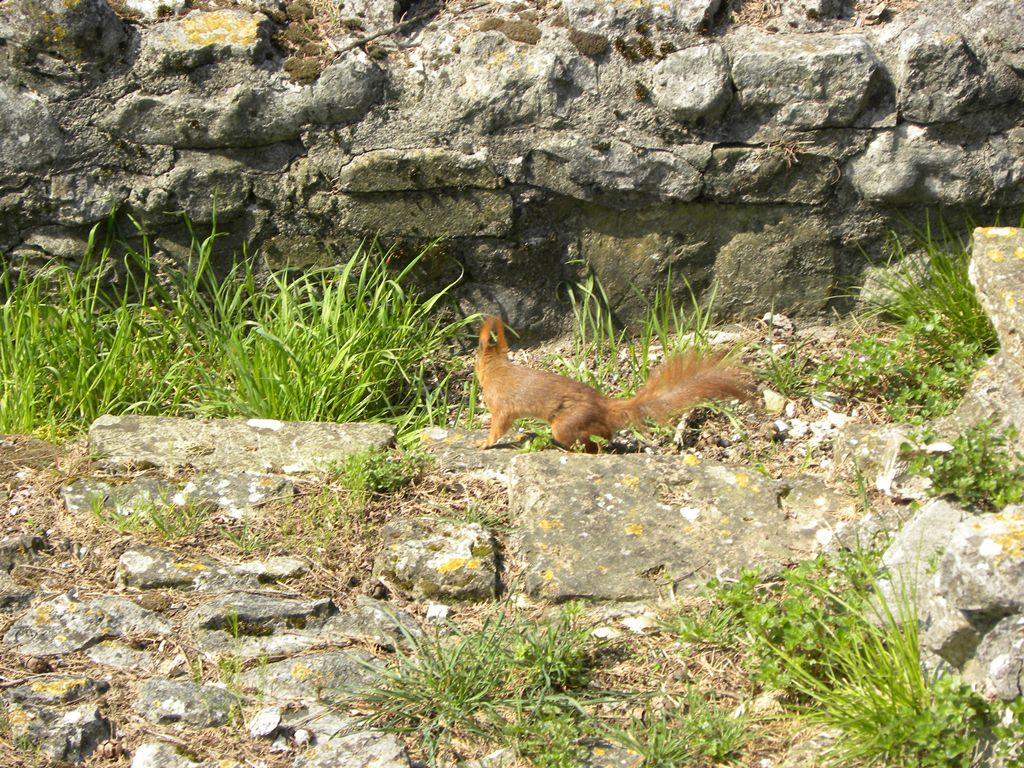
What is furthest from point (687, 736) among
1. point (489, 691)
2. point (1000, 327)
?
point (1000, 327)

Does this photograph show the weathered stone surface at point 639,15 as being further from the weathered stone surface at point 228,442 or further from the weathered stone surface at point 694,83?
the weathered stone surface at point 228,442

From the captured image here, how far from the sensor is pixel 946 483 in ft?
9.59

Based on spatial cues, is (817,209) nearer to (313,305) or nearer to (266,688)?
(313,305)

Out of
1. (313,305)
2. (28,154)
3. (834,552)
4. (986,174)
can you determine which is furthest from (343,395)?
(986,174)

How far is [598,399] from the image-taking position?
4309 mm

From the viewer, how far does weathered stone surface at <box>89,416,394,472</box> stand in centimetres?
418

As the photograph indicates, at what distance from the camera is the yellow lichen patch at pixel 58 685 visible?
2932 mm

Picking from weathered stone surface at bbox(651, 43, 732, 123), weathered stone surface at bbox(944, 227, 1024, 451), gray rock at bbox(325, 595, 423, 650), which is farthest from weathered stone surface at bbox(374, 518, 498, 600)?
weathered stone surface at bbox(651, 43, 732, 123)

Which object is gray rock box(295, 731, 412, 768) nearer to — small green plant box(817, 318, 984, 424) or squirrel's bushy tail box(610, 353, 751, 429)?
squirrel's bushy tail box(610, 353, 751, 429)

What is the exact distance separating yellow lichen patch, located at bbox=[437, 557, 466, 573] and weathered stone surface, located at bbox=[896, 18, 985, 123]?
3040 mm

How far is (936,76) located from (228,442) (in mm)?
3539

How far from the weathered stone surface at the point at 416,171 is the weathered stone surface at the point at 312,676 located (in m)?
2.64

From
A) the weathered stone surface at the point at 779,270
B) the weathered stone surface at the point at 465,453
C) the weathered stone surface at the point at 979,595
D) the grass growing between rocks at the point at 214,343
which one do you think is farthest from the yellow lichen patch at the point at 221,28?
the weathered stone surface at the point at 979,595

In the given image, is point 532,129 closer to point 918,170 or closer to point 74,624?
point 918,170
